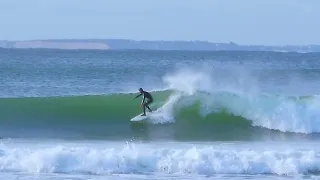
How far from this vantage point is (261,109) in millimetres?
23016

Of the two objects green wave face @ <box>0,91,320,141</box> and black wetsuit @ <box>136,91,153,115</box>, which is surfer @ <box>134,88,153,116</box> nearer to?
black wetsuit @ <box>136,91,153,115</box>

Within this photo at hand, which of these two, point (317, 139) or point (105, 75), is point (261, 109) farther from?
point (105, 75)

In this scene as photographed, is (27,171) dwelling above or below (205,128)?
below

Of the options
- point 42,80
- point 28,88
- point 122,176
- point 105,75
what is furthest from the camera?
point 105,75

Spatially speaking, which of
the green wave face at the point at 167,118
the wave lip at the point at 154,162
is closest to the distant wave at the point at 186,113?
the green wave face at the point at 167,118

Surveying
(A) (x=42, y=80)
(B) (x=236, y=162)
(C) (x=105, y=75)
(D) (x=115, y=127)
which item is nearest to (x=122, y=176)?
(B) (x=236, y=162)

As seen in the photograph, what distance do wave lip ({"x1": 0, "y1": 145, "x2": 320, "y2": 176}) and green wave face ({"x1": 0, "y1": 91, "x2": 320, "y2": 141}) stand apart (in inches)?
173

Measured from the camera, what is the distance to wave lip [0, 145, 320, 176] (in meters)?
15.5

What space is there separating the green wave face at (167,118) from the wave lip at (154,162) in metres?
4.39

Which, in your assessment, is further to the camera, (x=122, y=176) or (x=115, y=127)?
(x=115, y=127)

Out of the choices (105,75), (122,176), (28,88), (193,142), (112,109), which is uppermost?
(105,75)

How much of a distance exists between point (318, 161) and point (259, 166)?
1.16 m

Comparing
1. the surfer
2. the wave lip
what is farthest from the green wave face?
the wave lip

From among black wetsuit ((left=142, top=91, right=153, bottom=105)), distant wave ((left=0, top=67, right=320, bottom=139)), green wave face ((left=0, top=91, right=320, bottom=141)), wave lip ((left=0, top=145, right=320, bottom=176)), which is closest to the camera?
→ wave lip ((left=0, top=145, right=320, bottom=176))
